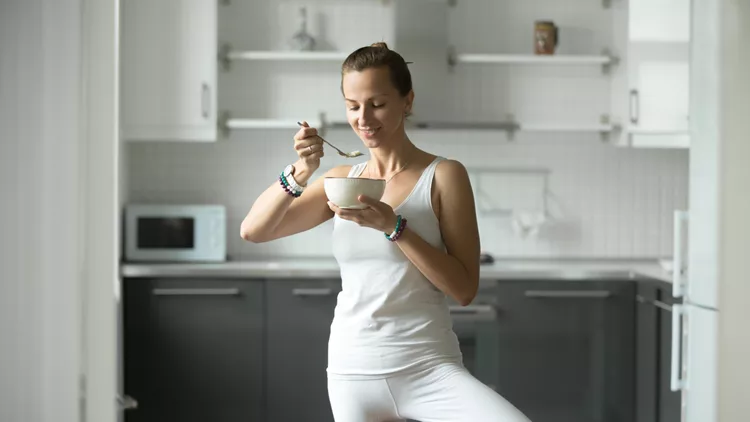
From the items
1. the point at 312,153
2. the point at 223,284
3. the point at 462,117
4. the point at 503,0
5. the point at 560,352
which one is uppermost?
the point at 503,0

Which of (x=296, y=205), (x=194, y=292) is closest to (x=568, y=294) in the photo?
(x=194, y=292)

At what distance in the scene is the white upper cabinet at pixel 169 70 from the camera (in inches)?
150

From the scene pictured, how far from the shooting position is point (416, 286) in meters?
1.66

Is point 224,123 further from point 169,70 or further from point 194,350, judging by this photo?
point 194,350

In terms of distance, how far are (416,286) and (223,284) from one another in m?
2.12

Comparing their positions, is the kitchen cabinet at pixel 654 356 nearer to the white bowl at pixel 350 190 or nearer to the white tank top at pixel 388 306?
the white tank top at pixel 388 306

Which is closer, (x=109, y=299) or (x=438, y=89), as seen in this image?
(x=109, y=299)

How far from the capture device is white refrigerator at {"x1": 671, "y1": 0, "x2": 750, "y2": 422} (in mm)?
2469

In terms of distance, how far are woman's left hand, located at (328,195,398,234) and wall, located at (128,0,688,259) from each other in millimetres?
2518

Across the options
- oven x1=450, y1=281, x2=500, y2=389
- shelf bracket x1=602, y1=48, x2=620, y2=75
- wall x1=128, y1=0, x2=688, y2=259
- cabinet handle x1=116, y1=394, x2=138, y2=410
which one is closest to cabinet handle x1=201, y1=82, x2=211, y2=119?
wall x1=128, y1=0, x2=688, y2=259

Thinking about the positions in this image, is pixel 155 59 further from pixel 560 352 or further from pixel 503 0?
pixel 560 352

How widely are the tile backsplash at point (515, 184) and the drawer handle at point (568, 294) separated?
1.81 feet

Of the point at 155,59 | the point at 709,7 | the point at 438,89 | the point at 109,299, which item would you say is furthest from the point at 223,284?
the point at 709,7

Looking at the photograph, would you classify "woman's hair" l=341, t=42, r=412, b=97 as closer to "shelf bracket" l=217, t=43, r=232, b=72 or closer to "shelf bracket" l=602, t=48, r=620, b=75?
"shelf bracket" l=217, t=43, r=232, b=72
